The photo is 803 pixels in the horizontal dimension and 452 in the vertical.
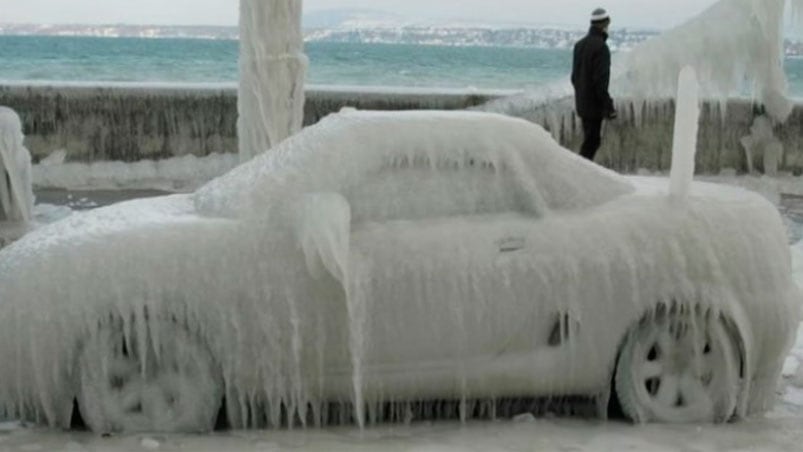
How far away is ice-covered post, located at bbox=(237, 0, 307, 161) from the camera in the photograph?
10.9 metres

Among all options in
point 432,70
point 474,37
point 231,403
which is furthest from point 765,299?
point 474,37

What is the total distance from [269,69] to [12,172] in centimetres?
301

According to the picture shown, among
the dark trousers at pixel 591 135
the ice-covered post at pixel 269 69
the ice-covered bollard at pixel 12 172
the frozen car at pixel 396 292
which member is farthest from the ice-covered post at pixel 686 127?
the ice-covered bollard at pixel 12 172

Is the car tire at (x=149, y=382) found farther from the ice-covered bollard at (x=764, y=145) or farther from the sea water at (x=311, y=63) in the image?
the sea water at (x=311, y=63)

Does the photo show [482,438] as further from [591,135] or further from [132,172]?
[132,172]

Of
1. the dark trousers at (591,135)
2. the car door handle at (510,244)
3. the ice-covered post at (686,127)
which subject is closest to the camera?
the car door handle at (510,244)

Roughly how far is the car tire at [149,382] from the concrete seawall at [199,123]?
11.6 meters

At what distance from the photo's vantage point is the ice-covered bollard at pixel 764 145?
55.6ft

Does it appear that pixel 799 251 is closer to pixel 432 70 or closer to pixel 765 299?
pixel 765 299

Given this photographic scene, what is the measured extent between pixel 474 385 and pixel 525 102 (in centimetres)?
1121

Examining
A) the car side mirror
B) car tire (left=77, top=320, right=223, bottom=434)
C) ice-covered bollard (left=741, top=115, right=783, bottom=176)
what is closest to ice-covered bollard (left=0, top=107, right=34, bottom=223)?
car tire (left=77, top=320, right=223, bottom=434)

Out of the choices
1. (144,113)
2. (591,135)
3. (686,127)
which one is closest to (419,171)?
(686,127)

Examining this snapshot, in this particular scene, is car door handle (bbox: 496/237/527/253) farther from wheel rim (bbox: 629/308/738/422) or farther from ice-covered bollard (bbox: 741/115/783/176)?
ice-covered bollard (bbox: 741/115/783/176)

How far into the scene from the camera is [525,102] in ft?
54.1
